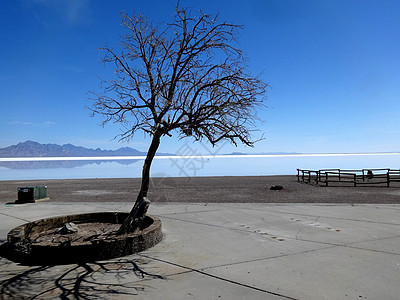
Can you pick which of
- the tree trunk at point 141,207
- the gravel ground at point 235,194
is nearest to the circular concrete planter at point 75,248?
the tree trunk at point 141,207

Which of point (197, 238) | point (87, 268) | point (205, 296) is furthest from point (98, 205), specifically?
point (205, 296)

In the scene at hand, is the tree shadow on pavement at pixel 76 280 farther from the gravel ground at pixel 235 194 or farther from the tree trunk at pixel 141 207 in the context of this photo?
the gravel ground at pixel 235 194

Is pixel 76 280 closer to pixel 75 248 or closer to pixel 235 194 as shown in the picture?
pixel 75 248

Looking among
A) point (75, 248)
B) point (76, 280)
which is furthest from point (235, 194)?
point (76, 280)

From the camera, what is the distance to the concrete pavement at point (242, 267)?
14.4 feet

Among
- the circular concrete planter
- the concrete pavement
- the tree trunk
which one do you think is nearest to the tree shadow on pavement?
the concrete pavement

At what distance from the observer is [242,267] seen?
5328mm

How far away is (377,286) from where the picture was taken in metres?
4.52

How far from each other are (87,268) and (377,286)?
4396mm

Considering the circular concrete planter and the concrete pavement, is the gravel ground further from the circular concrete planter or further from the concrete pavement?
the circular concrete planter

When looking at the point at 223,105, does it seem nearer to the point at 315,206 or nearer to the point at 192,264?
the point at 192,264

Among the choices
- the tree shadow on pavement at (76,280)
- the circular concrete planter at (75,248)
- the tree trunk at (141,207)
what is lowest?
the tree shadow on pavement at (76,280)

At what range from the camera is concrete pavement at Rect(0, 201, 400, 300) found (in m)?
4.38

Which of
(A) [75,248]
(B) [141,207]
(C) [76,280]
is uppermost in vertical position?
(B) [141,207]
